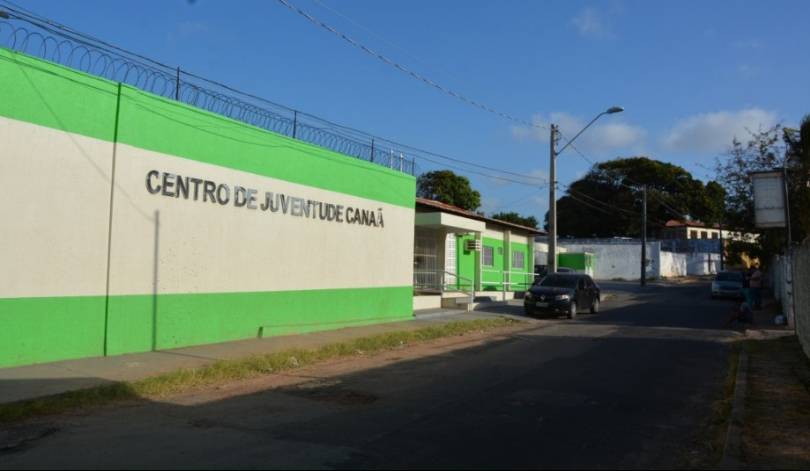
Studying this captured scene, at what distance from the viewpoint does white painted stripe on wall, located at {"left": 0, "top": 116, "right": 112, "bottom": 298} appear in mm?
10000

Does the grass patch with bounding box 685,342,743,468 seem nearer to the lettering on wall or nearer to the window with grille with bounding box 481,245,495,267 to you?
the lettering on wall

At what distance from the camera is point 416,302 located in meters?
23.3

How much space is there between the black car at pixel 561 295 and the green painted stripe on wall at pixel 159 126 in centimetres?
776

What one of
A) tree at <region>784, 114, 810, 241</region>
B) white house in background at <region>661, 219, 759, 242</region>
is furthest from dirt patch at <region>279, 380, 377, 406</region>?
white house in background at <region>661, 219, 759, 242</region>

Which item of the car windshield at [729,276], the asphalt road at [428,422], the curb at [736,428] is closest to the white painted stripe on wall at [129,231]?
the asphalt road at [428,422]

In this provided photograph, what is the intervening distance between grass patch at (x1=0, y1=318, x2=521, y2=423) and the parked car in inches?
911

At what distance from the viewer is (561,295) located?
22.7 metres

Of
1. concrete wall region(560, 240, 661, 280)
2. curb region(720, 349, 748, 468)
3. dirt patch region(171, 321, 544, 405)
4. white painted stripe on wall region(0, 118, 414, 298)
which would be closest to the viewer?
curb region(720, 349, 748, 468)

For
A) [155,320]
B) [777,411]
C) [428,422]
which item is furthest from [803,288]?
[155,320]

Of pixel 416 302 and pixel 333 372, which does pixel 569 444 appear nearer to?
pixel 333 372

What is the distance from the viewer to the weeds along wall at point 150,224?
403 inches

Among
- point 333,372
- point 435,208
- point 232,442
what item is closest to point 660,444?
point 232,442

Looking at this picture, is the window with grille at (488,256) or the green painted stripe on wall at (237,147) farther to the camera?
the window with grille at (488,256)

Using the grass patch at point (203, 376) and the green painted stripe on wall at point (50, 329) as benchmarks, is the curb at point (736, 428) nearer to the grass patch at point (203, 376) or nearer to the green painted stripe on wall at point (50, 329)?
the grass patch at point (203, 376)
